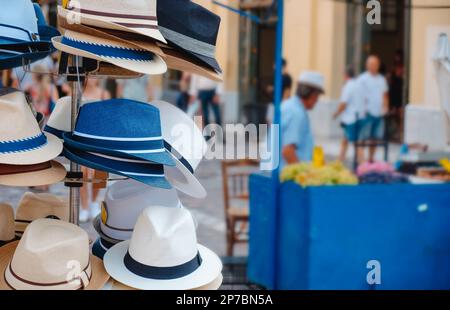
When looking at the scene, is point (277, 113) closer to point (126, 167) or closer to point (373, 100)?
point (126, 167)

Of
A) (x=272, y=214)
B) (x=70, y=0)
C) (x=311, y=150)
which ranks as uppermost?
(x=70, y=0)

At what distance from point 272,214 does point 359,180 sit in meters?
0.64

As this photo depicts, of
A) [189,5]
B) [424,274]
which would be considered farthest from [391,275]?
[189,5]

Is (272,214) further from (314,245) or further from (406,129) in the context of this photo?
(406,129)

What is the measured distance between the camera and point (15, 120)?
2041 mm

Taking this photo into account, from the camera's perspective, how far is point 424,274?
423 cm

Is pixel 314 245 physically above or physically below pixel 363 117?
below

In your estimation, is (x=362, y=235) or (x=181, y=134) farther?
(x=362, y=235)

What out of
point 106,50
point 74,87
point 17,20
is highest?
point 17,20

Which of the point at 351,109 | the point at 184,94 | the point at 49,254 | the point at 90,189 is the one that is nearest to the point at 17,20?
the point at 49,254

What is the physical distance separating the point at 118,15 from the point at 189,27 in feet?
1.10

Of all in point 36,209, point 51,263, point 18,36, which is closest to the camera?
point 51,263

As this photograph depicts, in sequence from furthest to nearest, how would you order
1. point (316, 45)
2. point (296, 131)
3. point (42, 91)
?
1. point (316, 45)
2. point (42, 91)
3. point (296, 131)

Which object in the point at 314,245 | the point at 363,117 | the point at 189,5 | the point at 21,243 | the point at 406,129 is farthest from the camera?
the point at 363,117
